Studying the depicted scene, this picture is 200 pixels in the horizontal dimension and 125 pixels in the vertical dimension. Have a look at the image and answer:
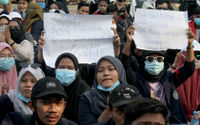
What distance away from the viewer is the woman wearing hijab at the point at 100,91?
4.69 m

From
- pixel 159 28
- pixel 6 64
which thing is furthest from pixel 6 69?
pixel 159 28

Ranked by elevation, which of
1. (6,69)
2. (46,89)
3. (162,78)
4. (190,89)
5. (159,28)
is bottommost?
(190,89)

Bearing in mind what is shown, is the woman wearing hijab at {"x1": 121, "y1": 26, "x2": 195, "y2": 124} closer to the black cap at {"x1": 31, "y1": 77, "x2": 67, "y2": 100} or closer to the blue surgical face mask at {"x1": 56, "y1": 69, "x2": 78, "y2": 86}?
the blue surgical face mask at {"x1": 56, "y1": 69, "x2": 78, "y2": 86}

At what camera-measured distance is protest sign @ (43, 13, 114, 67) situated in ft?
19.4

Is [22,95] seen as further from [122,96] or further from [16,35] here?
[16,35]

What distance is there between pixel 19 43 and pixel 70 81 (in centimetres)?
201

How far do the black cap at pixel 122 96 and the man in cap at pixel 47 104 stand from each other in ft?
1.36

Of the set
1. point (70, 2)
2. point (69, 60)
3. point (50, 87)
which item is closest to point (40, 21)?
point (69, 60)

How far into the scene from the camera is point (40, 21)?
8562 millimetres

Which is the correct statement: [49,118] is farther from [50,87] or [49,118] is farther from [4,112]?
[4,112]

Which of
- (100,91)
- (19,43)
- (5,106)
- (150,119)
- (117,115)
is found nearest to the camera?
(150,119)

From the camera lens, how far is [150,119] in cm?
310

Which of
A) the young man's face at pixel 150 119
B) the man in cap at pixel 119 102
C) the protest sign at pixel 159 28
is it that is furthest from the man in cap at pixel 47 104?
the protest sign at pixel 159 28

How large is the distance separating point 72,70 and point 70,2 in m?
11.6
